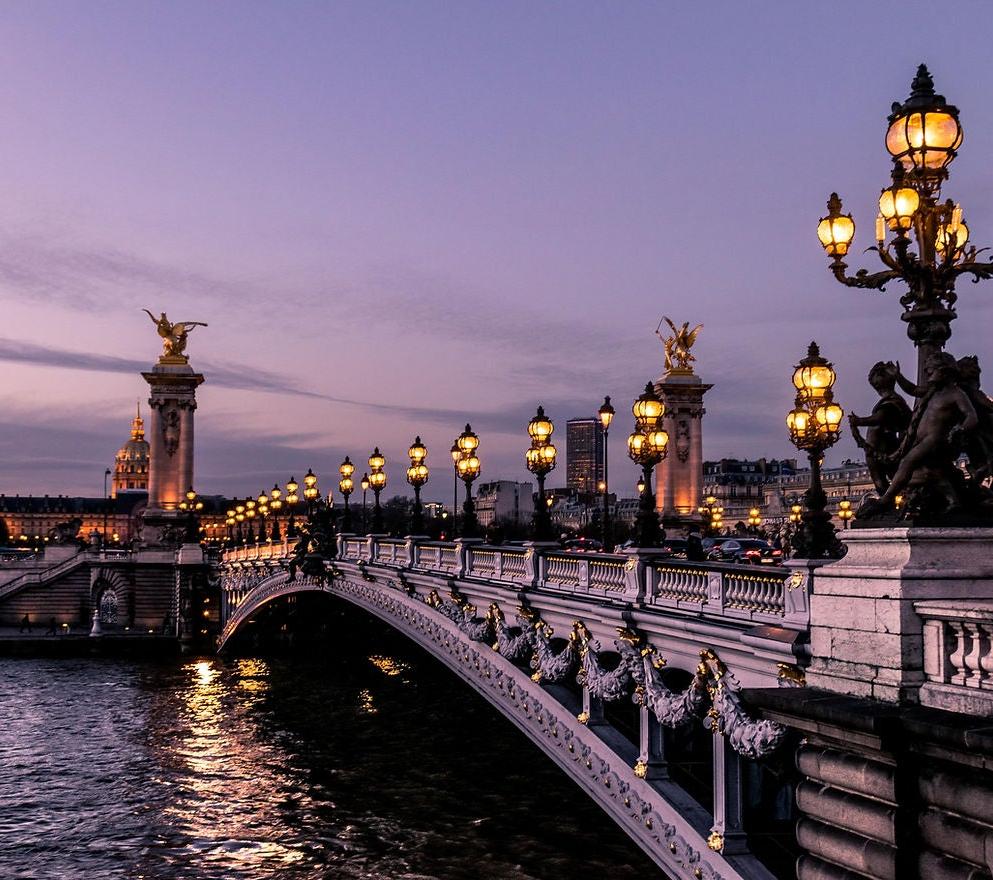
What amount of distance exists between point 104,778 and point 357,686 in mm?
19860

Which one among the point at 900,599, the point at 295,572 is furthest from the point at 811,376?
the point at 295,572

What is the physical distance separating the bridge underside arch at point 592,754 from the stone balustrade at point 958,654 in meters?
6.31

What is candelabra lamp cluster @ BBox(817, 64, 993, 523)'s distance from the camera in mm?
10875

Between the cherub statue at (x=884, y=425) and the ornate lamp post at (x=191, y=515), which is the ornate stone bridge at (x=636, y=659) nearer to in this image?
the cherub statue at (x=884, y=425)

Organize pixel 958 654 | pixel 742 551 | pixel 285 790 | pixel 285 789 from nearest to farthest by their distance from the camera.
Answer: pixel 958 654
pixel 285 790
pixel 285 789
pixel 742 551

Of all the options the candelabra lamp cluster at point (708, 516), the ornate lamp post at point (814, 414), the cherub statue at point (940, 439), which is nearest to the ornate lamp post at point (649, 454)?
the ornate lamp post at point (814, 414)

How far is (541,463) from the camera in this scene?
26.5 metres

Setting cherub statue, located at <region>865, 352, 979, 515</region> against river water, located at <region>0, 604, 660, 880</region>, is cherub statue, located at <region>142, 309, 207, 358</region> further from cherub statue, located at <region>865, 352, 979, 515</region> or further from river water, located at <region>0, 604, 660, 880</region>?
cherub statue, located at <region>865, 352, 979, 515</region>

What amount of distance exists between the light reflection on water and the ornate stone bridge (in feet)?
14.0

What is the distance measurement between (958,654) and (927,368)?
2777mm

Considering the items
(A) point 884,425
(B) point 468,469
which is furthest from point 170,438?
(A) point 884,425

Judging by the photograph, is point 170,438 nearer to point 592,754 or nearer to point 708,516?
point 708,516

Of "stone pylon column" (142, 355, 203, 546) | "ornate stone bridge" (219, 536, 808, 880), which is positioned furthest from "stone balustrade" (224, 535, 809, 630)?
"stone pylon column" (142, 355, 203, 546)

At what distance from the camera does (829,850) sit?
11086 millimetres
